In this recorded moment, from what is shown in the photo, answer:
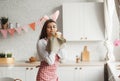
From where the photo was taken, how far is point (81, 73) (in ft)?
15.4

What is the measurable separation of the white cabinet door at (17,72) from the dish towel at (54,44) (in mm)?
2406

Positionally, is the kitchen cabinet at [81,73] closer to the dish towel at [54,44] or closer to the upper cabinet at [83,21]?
the upper cabinet at [83,21]

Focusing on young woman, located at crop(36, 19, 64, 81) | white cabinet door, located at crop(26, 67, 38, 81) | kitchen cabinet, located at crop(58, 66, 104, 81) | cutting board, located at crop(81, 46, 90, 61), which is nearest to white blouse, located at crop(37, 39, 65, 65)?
young woman, located at crop(36, 19, 64, 81)

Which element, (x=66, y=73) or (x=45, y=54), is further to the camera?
(x=66, y=73)

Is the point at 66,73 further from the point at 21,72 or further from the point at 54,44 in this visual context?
the point at 54,44

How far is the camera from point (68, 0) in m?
5.12

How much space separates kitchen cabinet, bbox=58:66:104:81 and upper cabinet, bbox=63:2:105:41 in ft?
1.79

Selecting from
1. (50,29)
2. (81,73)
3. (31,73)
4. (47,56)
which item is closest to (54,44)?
(47,56)

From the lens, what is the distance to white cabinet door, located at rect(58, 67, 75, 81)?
4711 mm

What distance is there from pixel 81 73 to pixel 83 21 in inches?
37.5

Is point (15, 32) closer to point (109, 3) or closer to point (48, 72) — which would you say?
point (109, 3)

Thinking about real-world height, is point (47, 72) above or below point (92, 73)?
above

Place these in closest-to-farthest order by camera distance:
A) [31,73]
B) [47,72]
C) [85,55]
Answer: [47,72]
[31,73]
[85,55]

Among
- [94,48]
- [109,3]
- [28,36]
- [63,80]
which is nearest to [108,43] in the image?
[94,48]
